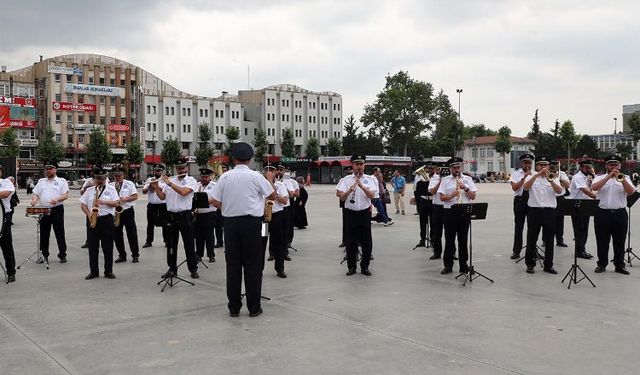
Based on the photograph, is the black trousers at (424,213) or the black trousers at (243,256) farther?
the black trousers at (424,213)

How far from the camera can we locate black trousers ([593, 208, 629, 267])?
9352mm

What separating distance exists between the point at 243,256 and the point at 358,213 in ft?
9.85

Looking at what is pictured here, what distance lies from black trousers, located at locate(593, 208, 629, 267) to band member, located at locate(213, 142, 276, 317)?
5992 mm

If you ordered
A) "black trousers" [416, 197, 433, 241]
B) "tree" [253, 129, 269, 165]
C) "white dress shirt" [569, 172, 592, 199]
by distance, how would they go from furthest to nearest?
"tree" [253, 129, 269, 165]
"black trousers" [416, 197, 433, 241]
"white dress shirt" [569, 172, 592, 199]

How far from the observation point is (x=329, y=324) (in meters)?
6.32

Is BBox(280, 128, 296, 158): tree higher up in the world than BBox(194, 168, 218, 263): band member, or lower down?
higher up

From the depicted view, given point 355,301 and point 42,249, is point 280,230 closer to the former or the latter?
point 355,301

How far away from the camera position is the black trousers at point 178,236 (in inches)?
345

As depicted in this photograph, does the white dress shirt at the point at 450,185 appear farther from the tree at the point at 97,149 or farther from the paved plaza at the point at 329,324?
the tree at the point at 97,149

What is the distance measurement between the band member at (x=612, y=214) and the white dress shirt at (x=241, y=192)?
233 inches

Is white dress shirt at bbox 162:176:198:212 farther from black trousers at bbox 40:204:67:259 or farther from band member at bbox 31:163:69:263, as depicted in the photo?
black trousers at bbox 40:204:67:259

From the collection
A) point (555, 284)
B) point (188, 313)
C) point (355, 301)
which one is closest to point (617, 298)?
point (555, 284)

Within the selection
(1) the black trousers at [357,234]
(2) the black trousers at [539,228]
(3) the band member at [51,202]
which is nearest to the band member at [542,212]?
(2) the black trousers at [539,228]

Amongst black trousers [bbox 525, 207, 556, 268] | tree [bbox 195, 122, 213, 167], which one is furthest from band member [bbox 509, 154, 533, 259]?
tree [bbox 195, 122, 213, 167]
